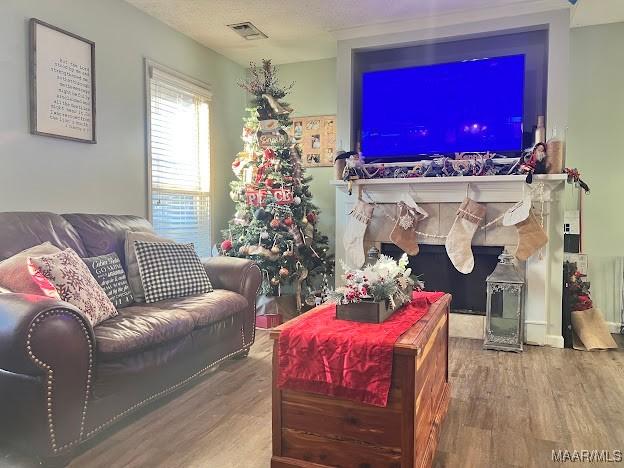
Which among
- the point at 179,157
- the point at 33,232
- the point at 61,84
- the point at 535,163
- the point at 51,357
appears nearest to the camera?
the point at 51,357

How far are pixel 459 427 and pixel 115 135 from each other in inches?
119

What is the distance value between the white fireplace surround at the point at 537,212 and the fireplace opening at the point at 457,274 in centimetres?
13

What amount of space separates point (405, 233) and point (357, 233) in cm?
41

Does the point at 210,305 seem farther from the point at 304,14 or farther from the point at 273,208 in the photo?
the point at 304,14

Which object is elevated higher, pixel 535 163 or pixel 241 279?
pixel 535 163

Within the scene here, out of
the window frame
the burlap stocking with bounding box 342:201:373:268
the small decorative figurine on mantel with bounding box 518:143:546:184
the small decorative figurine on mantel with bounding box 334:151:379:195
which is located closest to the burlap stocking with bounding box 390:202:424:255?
the burlap stocking with bounding box 342:201:373:268

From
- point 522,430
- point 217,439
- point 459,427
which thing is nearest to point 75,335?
point 217,439

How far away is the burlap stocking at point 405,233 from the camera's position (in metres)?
3.82

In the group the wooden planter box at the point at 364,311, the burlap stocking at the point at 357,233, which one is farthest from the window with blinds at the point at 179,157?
the wooden planter box at the point at 364,311

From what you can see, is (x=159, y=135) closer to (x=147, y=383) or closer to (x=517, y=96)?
(x=147, y=383)

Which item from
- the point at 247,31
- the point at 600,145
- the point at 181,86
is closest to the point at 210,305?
the point at 181,86

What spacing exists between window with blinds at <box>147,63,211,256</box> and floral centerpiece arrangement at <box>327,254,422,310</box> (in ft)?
8.04

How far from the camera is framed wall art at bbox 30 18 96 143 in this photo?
9.32 ft

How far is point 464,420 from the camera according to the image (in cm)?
225
